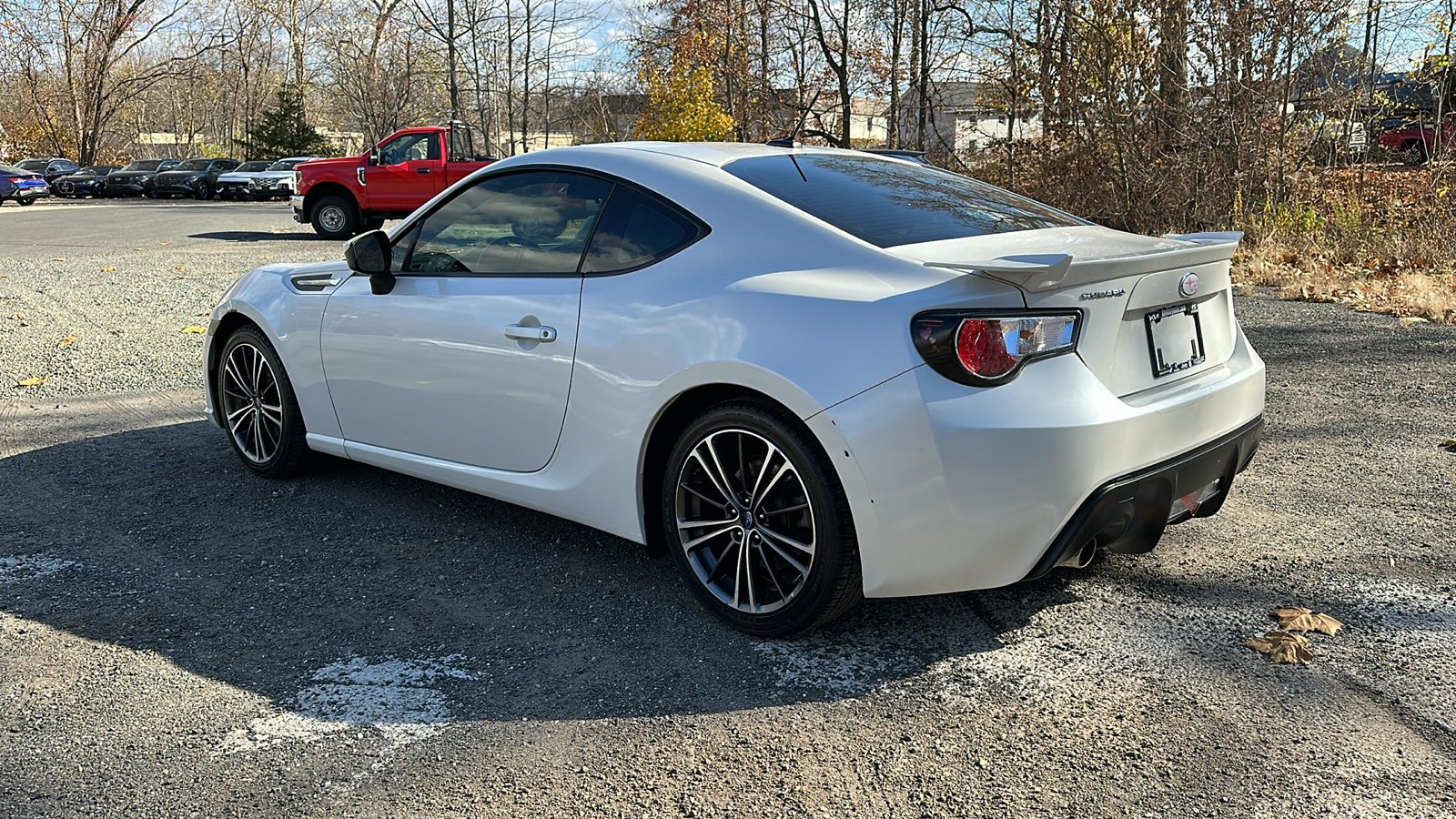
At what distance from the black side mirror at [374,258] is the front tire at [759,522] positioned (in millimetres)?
1547

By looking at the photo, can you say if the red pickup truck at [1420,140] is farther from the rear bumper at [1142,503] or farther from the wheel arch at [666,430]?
the wheel arch at [666,430]

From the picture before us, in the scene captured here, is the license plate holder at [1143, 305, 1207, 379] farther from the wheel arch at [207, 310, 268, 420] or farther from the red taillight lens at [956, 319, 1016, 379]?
the wheel arch at [207, 310, 268, 420]

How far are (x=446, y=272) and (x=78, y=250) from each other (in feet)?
52.5

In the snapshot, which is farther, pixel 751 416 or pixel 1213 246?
pixel 1213 246

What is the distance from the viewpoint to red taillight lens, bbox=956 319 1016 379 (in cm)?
291

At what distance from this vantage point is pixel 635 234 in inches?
145

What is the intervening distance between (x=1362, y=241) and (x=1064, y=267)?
10.7 meters

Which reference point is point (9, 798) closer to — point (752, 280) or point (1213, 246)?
point (752, 280)

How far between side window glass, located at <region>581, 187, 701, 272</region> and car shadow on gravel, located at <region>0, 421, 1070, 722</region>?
1068 mm

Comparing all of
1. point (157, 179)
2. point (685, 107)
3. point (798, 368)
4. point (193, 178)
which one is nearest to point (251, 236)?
point (685, 107)

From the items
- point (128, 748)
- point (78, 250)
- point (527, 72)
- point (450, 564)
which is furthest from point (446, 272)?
point (527, 72)

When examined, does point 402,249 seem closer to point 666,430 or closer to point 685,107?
point 666,430

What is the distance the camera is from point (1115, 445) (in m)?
3.01

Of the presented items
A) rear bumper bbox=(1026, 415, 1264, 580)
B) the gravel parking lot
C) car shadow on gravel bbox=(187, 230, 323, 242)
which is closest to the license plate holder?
rear bumper bbox=(1026, 415, 1264, 580)
